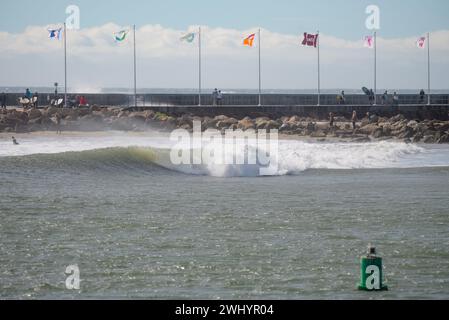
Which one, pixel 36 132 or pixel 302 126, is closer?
pixel 36 132

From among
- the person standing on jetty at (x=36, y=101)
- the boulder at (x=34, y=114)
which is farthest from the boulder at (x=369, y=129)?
the person standing on jetty at (x=36, y=101)

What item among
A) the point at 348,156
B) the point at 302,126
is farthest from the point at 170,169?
the point at 302,126

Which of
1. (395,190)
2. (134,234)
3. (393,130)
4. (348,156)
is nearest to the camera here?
(134,234)

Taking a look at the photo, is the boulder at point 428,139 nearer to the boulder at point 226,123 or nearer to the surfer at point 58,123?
the boulder at point 226,123

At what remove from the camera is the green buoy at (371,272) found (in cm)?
1173

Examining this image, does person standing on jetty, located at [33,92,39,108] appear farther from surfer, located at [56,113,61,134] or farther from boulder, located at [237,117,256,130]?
boulder, located at [237,117,256,130]

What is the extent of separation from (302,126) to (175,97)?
36.1 ft

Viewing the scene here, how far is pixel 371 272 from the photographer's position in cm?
1184

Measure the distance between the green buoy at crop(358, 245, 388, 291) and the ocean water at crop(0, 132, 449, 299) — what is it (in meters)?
0.16

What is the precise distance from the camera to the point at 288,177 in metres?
29.6

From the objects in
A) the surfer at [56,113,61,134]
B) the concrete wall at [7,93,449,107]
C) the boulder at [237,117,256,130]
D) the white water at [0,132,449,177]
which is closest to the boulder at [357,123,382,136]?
the white water at [0,132,449,177]

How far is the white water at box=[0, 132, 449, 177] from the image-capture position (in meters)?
32.0
